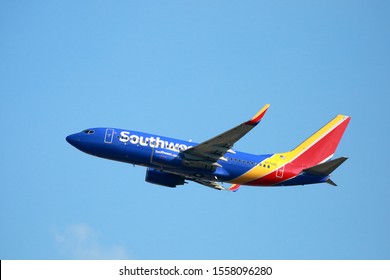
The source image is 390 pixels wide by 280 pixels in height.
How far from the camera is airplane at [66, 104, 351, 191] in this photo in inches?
3100

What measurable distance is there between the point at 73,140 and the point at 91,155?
2.44 m

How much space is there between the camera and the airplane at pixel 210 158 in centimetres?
7875

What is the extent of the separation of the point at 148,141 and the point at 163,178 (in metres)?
7.93

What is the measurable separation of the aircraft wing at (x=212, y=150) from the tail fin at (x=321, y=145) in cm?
894

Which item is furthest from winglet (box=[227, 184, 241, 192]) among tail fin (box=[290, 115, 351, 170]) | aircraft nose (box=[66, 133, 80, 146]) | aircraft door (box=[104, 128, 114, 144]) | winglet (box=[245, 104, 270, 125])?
aircraft nose (box=[66, 133, 80, 146])

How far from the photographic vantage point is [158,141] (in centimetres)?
7931

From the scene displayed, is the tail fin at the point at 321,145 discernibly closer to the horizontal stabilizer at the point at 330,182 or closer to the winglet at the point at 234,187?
the horizontal stabilizer at the point at 330,182

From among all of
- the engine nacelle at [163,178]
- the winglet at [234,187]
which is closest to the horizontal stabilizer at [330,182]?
the winglet at [234,187]

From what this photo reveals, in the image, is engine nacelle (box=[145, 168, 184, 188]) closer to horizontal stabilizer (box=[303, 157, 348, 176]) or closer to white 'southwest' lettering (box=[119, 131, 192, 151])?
white 'southwest' lettering (box=[119, 131, 192, 151])

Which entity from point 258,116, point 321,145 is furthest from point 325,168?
→ point 258,116

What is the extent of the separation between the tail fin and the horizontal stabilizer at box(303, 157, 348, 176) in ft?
7.07
